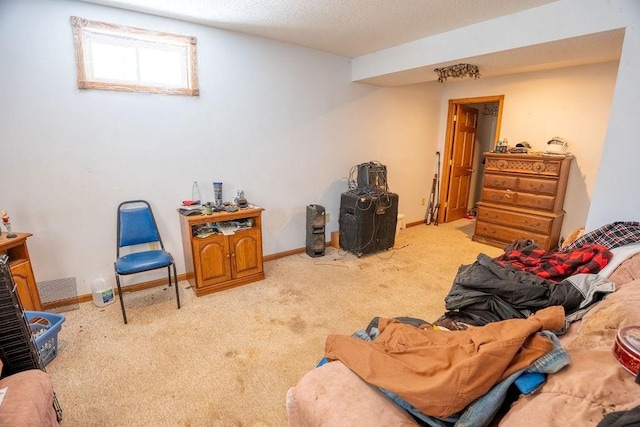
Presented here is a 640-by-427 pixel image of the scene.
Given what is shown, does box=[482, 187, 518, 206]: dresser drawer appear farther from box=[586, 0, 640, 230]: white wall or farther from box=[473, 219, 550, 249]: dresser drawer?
box=[586, 0, 640, 230]: white wall

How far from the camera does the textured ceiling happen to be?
2387 mm

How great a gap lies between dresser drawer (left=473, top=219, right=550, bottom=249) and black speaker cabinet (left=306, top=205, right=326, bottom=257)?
7.63 ft

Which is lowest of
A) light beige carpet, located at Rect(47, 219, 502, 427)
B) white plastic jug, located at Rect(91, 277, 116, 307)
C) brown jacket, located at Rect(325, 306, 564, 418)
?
light beige carpet, located at Rect(47, 219, 502, 427)

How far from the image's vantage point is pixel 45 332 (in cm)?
195

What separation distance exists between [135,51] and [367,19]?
2039 millimetres

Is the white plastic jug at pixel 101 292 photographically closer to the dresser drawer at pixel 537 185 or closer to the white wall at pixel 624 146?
the white wall at pixel 624 146

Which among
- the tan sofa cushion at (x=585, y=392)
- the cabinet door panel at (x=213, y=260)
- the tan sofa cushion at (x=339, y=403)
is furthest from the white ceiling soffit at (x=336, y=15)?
the tan sofa cushion at (x=339, y=403)

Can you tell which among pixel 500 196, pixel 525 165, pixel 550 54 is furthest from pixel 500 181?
pixel 550 54

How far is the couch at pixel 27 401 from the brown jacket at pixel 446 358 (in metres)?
1.07

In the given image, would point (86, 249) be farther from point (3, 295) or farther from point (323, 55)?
point (323, 55)

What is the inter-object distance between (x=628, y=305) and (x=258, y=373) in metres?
1.86

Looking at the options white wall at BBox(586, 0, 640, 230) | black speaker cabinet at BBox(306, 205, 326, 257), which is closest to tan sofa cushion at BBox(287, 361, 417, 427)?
white wall at BBox(586, 0, 640, 230)

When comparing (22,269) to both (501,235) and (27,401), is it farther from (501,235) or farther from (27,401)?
(501,235)

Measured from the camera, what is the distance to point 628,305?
1165mm
